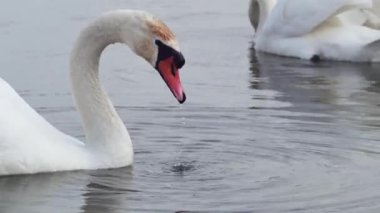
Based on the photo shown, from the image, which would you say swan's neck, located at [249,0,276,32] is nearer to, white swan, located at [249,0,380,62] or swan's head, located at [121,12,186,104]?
white swan, located at [249,0,380,62]

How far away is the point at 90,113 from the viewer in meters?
8.48

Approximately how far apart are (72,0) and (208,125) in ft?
22.0

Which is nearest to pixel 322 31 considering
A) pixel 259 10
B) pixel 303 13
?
pixel 303 13

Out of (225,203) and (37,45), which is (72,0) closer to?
(37,45)

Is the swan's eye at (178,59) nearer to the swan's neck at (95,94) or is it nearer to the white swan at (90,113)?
the white swan at (90,113)

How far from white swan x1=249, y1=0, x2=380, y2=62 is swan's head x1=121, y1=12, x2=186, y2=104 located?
518cm

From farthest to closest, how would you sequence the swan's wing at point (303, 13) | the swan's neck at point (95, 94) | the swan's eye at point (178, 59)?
the swan's wing at point (303, 13) < the swan's neck at point (95, 94) < the swan's eye at point (178, 59)

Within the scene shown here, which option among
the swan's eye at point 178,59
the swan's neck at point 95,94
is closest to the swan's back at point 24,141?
the swan's neck at point 95,94

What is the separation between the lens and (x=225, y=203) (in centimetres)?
740

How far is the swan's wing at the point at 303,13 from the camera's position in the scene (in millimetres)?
12984

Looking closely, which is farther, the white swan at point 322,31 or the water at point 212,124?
the white swan at point 322,31

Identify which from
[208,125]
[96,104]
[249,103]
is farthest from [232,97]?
[96,104]

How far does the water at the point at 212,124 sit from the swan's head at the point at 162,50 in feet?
1.78

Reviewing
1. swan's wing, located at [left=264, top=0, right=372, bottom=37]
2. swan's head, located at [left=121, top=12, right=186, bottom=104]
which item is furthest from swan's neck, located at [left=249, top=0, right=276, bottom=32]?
swan's head, located at [left=121, top=12, right=186, bottom=104]
